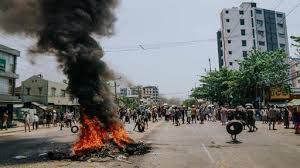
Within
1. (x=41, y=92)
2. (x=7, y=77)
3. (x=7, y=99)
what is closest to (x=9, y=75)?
(x=7, y=77)

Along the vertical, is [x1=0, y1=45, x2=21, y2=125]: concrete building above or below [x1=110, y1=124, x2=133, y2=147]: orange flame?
above

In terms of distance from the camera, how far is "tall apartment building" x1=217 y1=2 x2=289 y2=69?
89375mm

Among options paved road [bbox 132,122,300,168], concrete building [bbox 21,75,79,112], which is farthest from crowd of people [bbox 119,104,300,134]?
concrete building [bbox 21,75,79,112]

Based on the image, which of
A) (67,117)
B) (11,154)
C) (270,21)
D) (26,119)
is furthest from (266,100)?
(270,21)

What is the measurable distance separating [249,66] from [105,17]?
1042 inches

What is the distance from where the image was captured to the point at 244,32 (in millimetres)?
90500

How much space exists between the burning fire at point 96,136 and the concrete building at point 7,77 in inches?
863

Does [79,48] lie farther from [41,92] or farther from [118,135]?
[41,92]

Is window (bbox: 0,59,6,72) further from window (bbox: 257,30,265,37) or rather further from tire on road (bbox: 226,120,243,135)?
window (bbox: 257,30,265,37)

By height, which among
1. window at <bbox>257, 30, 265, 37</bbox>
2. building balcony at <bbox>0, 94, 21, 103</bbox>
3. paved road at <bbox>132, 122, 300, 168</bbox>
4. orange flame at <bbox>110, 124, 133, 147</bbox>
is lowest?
paved road at <bbox>132, 122, 300, 168</bbox>

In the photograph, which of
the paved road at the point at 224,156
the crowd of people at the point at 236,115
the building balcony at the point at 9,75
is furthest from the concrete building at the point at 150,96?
the paved road at the point at 224,156

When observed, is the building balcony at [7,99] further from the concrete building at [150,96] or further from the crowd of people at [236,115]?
the concrete building at [150,96]

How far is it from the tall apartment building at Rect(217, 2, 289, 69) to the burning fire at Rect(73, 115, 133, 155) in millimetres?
77963

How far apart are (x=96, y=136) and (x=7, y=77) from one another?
2591 cm
